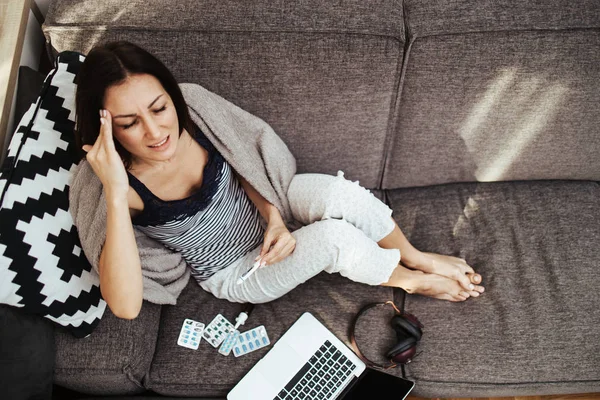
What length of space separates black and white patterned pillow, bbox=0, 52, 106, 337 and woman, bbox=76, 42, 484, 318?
102mm

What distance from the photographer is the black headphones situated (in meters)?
1.35

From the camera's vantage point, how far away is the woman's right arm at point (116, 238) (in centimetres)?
110

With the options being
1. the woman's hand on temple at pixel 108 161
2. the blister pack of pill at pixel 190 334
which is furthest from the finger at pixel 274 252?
the woman's hand on temple at pixel 108 161

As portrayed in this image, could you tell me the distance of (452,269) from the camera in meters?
1.49

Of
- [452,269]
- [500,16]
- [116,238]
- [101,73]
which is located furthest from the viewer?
[452,269]

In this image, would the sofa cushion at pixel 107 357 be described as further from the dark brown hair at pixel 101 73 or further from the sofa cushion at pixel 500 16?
the sofa cushion at pixel 500 16

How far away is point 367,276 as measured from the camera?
55.7 inches

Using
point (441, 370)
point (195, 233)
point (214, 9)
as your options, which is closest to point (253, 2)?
point (214, 9)

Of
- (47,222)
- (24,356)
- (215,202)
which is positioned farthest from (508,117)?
(24,356)

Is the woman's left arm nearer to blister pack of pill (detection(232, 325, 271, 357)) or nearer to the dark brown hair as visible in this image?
blister pack of pill (detection(232, 325, 271, 357))

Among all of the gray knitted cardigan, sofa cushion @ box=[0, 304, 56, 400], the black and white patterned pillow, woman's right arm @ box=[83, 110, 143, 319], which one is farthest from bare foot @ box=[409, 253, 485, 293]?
sofa cushion @ box=[0, 304, 56, 400]

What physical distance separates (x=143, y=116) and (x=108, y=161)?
0.44ft

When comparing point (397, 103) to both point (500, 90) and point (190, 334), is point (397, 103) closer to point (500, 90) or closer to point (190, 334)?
point (500, 90)

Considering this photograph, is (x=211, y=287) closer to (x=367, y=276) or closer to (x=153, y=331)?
(x=153, y=331)
